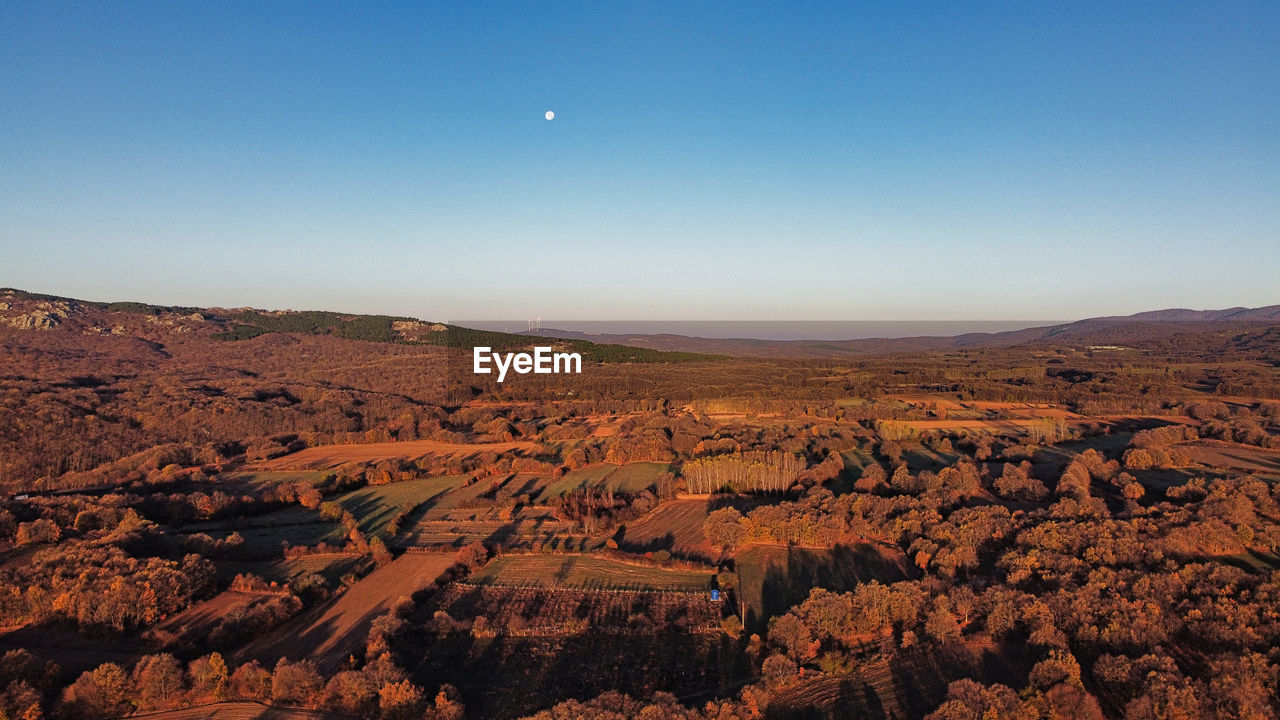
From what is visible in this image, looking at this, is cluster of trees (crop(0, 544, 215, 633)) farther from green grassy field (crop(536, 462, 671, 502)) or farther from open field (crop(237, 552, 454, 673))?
green grassy field (crop(536, 462, 671, 502))

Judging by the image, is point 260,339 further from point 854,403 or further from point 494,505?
point 854,403

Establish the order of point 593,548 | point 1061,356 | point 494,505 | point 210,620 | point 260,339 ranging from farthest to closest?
1. point 1061,356
2. point 260,339
3. point 494,505
4. point 593,548
5. point 210,620

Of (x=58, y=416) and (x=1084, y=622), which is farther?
(x=58, y=416)

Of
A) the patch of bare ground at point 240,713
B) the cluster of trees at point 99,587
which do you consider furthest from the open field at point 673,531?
the cluster of trees at point 99,587

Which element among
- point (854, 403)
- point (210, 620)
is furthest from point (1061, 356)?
point (210, 620)

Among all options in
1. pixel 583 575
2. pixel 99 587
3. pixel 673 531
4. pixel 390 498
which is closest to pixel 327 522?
pixel 390 498
